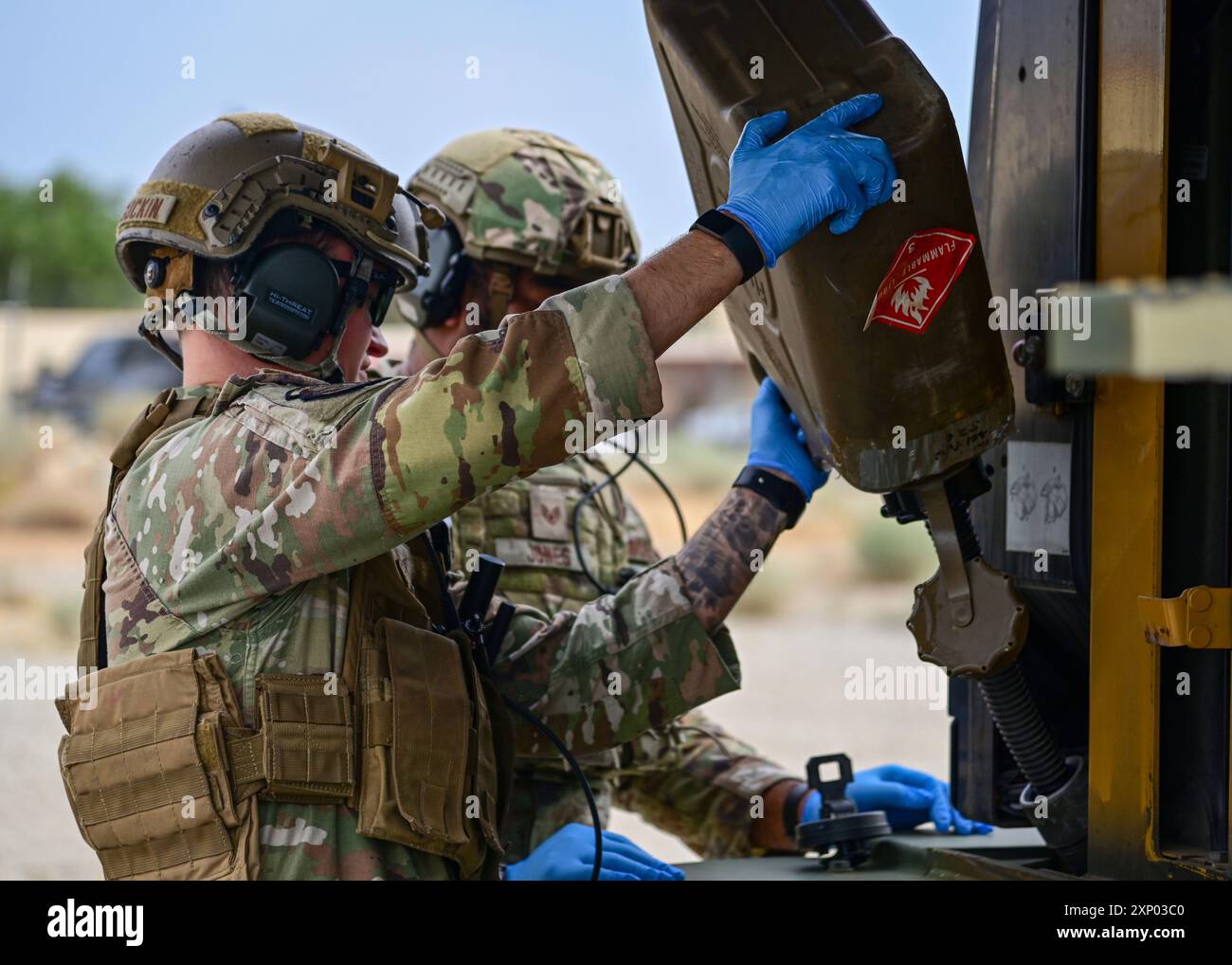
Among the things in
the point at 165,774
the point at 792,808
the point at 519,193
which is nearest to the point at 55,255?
the point at 519,193

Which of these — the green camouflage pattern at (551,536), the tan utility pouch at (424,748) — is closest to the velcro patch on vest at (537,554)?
the green camouflage pattern at (551,536)

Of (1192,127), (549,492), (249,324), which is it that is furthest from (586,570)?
(1192,127)

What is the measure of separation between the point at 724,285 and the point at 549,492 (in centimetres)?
157

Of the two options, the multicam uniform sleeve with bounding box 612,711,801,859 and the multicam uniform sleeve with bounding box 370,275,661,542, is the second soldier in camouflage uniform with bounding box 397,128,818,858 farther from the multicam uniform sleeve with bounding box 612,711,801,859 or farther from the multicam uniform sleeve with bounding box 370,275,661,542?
the multicam uniform sleeve with bounding box 370,275,661,542

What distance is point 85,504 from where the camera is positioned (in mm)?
18672

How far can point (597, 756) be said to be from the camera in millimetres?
3348

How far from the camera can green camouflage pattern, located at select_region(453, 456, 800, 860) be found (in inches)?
128

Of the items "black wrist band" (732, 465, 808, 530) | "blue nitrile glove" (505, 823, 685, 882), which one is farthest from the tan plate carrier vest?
"black wrist band" (732, 465, 808, 530)

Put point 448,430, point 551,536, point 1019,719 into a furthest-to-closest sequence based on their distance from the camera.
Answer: point 551,536 → point 1019,719 → point 448,430

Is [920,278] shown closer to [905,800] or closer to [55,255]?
[905,800]

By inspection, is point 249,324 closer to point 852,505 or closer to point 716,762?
point 716,762

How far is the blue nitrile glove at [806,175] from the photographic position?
2.05 metres

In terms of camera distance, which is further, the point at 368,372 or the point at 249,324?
the point at 368,372

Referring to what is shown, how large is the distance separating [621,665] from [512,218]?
4.16 feet
